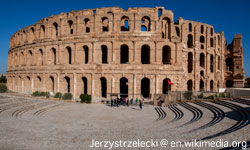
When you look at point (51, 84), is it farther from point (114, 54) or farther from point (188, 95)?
point (188, 95)

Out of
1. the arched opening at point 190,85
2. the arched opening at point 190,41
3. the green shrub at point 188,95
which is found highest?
the arched opening at point 190,41

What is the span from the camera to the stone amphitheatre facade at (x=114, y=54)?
23906 millimetres

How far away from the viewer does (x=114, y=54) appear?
24094mm

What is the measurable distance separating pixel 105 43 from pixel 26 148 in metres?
20.3

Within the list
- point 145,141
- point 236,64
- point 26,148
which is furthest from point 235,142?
point 236,64

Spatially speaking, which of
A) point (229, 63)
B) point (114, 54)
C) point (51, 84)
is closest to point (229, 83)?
point (229, 63)

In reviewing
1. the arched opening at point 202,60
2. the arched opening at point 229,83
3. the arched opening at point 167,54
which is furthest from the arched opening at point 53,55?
the arched opening at point 229,83

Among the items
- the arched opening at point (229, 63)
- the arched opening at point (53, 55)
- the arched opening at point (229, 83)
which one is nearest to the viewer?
the arched opening at point (53, 55)

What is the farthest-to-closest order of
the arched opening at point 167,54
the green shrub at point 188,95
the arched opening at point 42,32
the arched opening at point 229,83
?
the arched opening at point 229,83, the arched opening at point 42,32, the arched opening at point 167,54, the green shrub at point 188,95

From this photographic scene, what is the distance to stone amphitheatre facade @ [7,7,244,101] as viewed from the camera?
2391 cm

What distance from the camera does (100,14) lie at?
24719 millimetres

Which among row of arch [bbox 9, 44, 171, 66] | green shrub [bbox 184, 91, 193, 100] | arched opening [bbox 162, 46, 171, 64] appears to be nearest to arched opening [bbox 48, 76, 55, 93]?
row of arch [bbox 9, 44, 171, 66]

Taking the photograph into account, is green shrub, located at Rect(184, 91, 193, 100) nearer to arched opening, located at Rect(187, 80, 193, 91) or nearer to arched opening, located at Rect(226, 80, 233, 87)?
arched opening, located at Rect(187, 80, 193, 91)

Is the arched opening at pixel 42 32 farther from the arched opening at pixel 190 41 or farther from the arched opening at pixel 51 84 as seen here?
the arched opening at pixel 190 41
